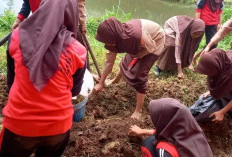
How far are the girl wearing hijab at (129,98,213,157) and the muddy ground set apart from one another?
59 centimetres

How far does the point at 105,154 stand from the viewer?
2.60m

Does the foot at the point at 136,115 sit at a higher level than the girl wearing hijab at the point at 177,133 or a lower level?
lower

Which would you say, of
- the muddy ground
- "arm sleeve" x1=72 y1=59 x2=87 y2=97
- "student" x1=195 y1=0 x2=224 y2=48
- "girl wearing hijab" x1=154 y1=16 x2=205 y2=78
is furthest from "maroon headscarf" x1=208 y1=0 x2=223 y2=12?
"arm sleeve" x1=72 y1=59 x2=87 y2=97

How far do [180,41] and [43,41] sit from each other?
10.4 feet

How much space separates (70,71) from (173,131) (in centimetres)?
92

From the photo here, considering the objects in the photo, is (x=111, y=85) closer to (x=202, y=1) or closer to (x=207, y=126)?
(x=207, y=126)

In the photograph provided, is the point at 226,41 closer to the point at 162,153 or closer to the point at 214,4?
the point at 214,4

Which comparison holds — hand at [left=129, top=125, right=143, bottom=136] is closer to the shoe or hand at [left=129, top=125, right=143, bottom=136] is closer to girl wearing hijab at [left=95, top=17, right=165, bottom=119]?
girl wearing hijab at [left=95, top=17, right=165, bottom=119]

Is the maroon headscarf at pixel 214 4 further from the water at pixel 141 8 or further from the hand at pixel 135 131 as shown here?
the water at pixel 141 8

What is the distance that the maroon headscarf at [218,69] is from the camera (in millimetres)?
2955

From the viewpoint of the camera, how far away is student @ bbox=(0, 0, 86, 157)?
1.60 metres

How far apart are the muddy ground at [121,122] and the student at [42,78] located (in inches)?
34.9

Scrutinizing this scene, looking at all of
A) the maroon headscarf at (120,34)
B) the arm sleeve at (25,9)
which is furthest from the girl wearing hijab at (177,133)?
the arm sleeve at (25,9)

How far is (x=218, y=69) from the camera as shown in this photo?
2984 millimetres
